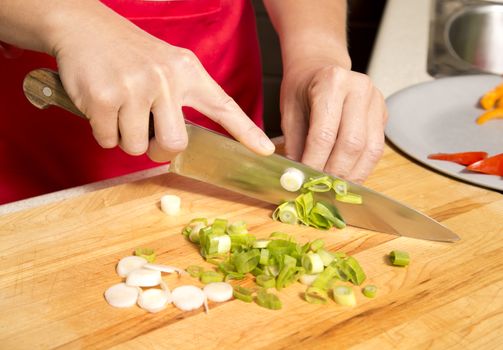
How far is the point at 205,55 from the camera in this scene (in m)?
1.52

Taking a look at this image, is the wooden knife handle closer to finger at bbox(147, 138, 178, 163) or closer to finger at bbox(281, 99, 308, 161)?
finger at bbox(147, 138, 178, 163)

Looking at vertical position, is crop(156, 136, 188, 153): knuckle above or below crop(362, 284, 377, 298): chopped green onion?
above

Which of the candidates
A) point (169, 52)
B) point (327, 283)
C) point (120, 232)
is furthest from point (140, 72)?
point (327, 283)

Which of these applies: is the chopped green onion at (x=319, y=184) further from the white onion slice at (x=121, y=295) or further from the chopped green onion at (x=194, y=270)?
the white onion slice at (x=121, y=295)

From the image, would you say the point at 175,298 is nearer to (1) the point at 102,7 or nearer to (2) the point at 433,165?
(1) the point at 102,7

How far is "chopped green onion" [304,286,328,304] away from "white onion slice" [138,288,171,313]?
0.19 m

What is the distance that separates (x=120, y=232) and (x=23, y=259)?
15cm

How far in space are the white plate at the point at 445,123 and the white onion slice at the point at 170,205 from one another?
0.46m

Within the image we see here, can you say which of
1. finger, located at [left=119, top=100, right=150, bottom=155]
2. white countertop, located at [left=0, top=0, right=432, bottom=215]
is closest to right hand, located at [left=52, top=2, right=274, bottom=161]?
finger, located at [left=119, top=100, right=150, bottom=155]

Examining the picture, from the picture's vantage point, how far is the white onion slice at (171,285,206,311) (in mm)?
994

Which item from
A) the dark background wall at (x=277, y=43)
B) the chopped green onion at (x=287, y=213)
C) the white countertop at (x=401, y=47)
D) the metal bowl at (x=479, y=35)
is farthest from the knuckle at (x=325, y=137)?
the dark background wall at (x=277, y=43)

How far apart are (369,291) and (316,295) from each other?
7 cm

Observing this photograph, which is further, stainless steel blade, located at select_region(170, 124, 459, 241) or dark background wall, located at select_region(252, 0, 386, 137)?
dark background wall, located at select_region(252, 0, 386, 137)

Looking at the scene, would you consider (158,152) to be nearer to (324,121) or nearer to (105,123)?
(105,123)
